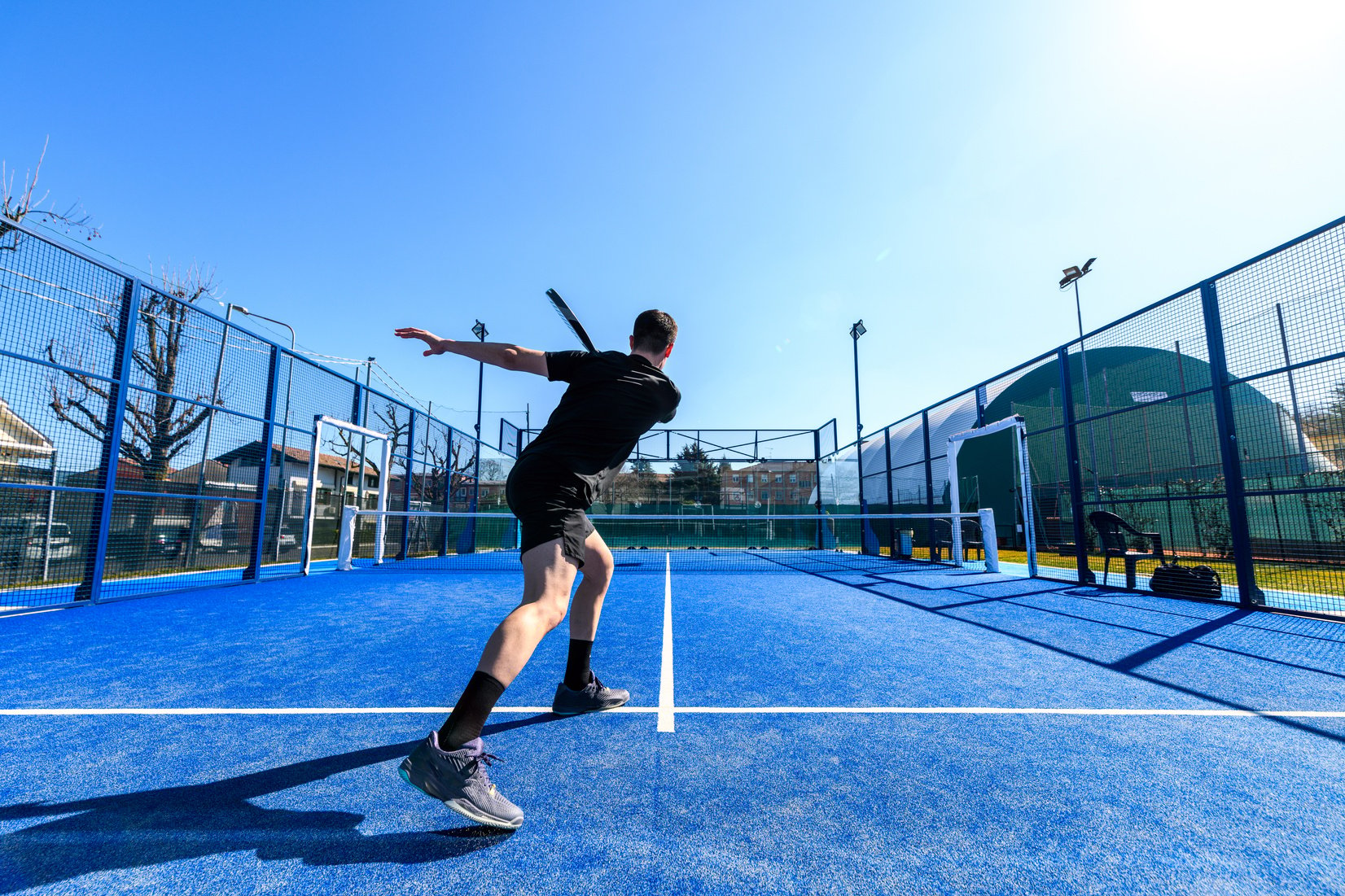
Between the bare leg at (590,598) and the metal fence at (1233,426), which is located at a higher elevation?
the metal fence at (1233,426)

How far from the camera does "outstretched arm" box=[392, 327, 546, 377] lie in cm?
227

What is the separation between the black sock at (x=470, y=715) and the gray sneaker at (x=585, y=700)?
0.97m

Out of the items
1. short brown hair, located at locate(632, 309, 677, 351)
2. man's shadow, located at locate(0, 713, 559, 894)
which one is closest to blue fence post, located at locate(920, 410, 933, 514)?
short brown hair, located at locate(632, 309, 677, 351)

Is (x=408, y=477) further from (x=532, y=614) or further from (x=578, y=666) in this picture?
(x=532, y=614)

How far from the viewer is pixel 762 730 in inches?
92.5

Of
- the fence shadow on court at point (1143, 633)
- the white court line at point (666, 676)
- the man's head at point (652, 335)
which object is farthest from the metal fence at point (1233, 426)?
the man's head at point (652, 335)

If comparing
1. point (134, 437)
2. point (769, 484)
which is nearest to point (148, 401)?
point (134, 437)

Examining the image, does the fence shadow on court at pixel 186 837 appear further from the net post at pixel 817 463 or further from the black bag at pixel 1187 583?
the net post at pixel 817 463

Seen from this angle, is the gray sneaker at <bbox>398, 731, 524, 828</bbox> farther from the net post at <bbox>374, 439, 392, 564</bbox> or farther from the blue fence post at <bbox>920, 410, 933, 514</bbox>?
the blue fence post at <bbox>920, 410, 933, 514</bbox>

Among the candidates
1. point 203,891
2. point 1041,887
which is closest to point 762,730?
point 1041,887

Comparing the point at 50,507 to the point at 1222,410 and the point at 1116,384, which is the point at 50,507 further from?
the point at 1116,384

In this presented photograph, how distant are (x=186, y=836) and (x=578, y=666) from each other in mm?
1398

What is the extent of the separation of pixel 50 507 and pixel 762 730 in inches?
318

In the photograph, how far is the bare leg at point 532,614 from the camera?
67.2 inches
